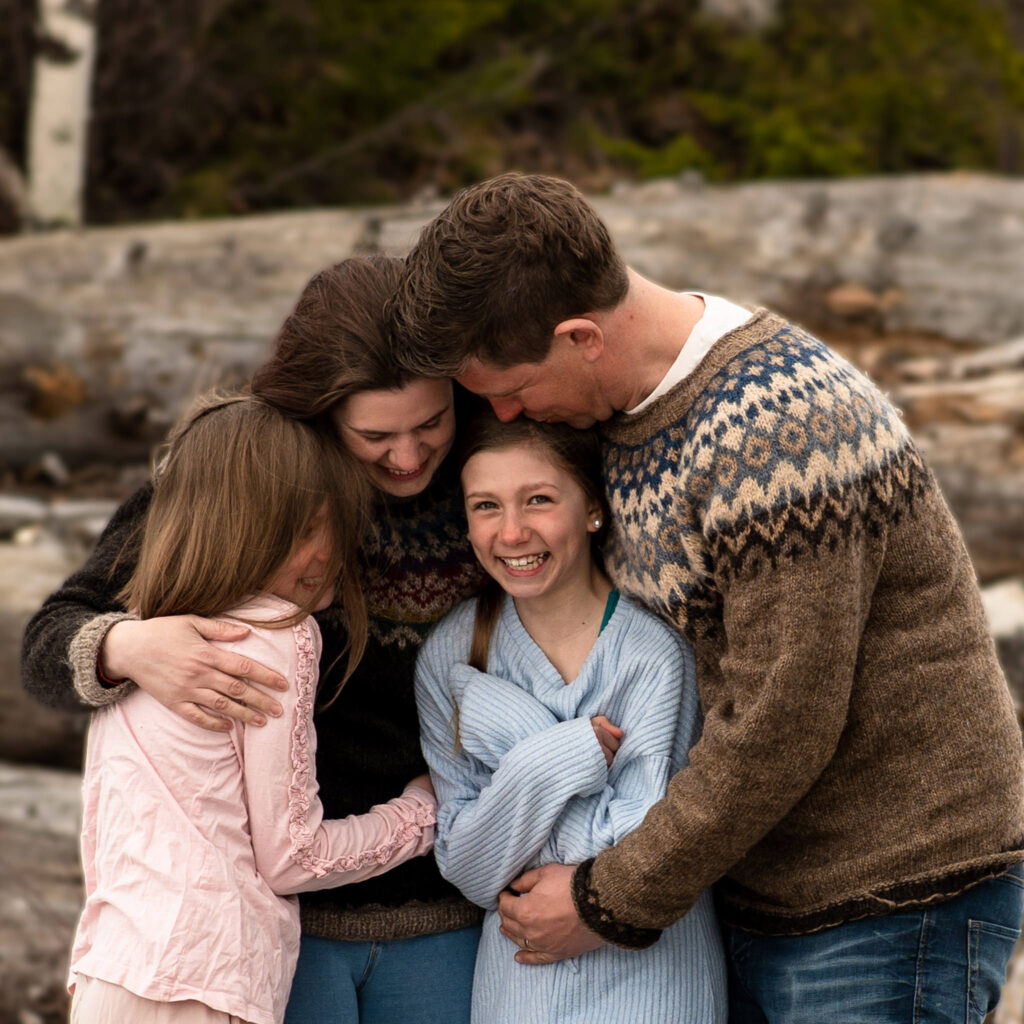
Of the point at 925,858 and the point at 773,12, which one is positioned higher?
the point at 773,12

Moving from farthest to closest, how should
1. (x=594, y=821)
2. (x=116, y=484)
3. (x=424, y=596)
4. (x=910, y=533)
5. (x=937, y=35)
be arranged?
1. (x=937, y=35)
2. (x=116, y=484)
3. (x=424, y=596)
4. (x=594, y=821)
5. (x=910, y=533)

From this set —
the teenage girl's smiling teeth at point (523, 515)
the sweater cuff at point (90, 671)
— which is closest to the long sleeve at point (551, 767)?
the teenage girl's smiling teeth at point (523, 515)

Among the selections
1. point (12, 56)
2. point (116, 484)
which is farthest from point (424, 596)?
point (12, 56)

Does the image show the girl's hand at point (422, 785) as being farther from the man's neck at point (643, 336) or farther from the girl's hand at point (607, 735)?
the man's neck at point (643, 336)

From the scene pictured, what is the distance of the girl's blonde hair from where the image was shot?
223cm

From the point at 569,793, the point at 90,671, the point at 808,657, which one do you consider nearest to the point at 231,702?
the point at 90,671

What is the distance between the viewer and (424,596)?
252 cm

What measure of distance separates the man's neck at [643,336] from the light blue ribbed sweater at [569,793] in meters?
0.51

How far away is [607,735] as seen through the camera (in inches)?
90.5

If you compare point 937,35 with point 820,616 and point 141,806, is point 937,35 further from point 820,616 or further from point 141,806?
point 141,806

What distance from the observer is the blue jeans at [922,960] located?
6.97 feet

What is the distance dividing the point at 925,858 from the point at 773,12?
21.6 ft

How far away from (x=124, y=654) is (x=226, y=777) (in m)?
0.32

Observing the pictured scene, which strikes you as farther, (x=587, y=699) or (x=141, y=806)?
(x=587, y=699)
